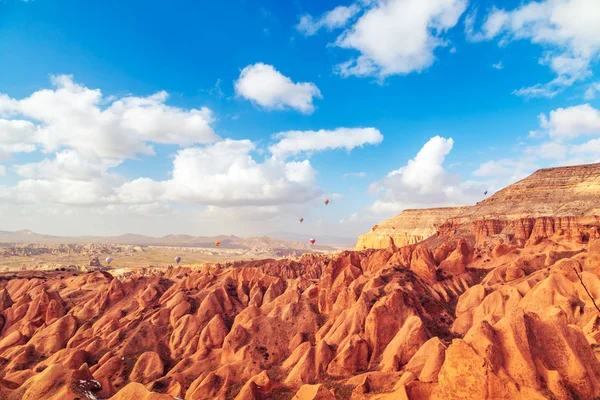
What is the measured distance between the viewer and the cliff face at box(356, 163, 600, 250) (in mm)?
103625

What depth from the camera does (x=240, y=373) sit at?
2093 inches

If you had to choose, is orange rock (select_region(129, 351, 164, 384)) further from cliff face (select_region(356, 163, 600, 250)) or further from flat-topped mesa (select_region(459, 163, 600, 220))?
flat-topped mesa (select_region(459, 163, 600, 220))

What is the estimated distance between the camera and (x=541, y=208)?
118 m

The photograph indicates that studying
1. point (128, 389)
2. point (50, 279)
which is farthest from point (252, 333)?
point (50, 279)

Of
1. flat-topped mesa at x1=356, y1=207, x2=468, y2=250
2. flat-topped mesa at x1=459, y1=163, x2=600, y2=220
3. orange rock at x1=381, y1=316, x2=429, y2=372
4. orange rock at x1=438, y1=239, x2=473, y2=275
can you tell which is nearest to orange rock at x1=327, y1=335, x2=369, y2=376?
orange rock at x1=381, y1=316, x2=429, y2=372

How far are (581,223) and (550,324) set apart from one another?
8411cm

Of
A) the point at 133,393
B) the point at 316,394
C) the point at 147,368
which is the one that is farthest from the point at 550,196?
the point at 133,393

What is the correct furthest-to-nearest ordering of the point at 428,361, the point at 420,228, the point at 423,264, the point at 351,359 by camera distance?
the point at 420,228 → the point at 423,264 → the point at 351,359 → the point at 428,361

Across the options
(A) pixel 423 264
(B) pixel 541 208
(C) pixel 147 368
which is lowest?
(C) pixel 147 368

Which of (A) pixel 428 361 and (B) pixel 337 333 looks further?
(B) pixel 337 333

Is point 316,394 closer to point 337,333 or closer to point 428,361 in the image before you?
point 428,361

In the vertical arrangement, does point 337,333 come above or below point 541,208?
below

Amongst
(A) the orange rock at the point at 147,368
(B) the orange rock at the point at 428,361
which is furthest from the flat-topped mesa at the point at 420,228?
(A) the orange rock at the point at 147,368

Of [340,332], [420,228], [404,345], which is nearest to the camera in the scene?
[404,345]
